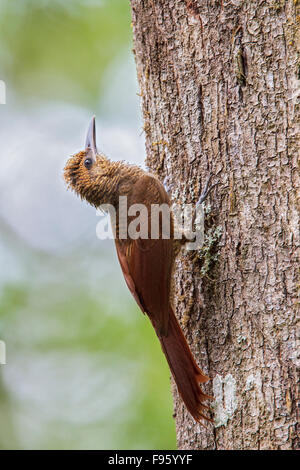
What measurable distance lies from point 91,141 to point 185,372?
1704mm

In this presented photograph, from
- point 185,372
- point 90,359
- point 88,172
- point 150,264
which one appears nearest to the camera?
point 185,372

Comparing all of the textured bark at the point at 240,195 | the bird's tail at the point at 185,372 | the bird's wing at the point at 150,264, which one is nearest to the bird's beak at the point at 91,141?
the bird's wing at the point at 150,264

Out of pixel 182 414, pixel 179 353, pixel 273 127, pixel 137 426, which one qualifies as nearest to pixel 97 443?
pixel 137 426

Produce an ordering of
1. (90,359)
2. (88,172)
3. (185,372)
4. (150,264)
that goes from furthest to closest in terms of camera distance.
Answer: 1. (90,359)
2. (88,172)
3. (150,264)
4. (185,372)

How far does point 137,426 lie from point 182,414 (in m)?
2.13

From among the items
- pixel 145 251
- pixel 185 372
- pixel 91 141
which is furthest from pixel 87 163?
pixel 185 372

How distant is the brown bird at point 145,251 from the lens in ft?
7.90

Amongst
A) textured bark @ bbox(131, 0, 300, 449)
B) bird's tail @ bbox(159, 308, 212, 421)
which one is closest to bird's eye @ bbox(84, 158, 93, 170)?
textured bark @ bbox(131, 0, 300, 449)

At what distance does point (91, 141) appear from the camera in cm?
333

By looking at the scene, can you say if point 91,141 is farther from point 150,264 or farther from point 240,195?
point 240,195

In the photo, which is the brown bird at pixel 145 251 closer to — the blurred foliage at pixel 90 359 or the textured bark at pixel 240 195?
the textured bark at pixel 240 195

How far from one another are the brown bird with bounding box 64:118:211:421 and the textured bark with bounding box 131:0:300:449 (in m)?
0.12

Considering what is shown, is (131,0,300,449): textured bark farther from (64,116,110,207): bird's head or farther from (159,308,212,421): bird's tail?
(64,116,110,207): bird's head
